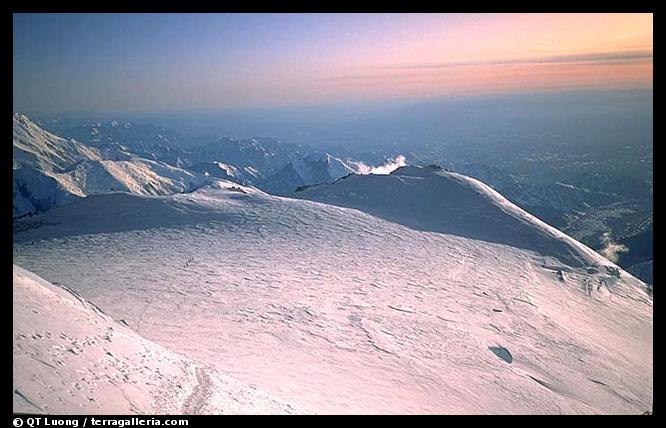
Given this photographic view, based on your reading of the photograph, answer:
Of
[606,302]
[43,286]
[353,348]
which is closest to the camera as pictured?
[43,286]

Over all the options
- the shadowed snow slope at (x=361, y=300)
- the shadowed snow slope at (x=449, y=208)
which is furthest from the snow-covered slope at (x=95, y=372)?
the shadowed snow slope at (x=449, y=208)

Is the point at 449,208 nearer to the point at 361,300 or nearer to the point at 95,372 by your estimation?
the point at 361,300

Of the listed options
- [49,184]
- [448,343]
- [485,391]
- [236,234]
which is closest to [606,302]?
[448,343]

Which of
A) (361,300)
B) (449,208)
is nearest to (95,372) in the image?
(361,300)

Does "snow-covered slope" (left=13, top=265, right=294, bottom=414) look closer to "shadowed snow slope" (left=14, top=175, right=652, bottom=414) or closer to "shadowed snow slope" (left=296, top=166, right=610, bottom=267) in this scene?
"shadowed snow slope" (left=14, top=175, right=652, bottom=414)

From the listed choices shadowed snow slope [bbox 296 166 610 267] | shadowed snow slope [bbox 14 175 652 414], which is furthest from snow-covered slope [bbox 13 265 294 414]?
shadowed snow slope [bbox 296 166 610 267]

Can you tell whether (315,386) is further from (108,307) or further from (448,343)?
(108,307)
